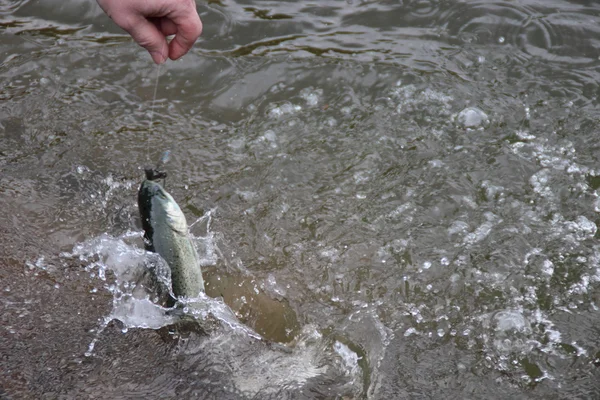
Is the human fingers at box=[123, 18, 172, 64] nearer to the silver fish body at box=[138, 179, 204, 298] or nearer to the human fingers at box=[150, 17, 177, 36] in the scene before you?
the human fingers at box=[150, 17, 177, 36]

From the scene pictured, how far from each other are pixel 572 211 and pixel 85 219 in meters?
3.49

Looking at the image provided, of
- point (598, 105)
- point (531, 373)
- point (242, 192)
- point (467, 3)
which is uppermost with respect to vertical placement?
point (467, 3)

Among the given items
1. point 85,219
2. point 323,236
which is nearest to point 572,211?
point 323,236

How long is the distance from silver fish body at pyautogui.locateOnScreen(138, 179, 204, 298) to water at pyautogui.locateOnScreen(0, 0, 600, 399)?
0.41m

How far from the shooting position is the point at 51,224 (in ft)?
15.5

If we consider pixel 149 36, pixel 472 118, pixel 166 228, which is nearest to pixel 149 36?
pixel 149 36

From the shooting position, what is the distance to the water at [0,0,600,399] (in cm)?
391

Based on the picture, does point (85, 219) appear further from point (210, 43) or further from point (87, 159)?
point (210, 43)

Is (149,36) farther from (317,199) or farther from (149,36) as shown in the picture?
(317,199)

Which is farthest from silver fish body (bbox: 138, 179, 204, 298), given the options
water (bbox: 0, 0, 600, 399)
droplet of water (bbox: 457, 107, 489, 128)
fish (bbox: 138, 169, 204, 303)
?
droplet of water (bbox: 457, 107, 489, 128)

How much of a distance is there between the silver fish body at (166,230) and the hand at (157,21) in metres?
0.76

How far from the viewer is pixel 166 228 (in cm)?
345

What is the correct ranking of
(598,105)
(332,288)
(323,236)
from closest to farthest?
(332,288) < (323,236) < (598,105)

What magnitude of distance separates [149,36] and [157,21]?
235 mm
